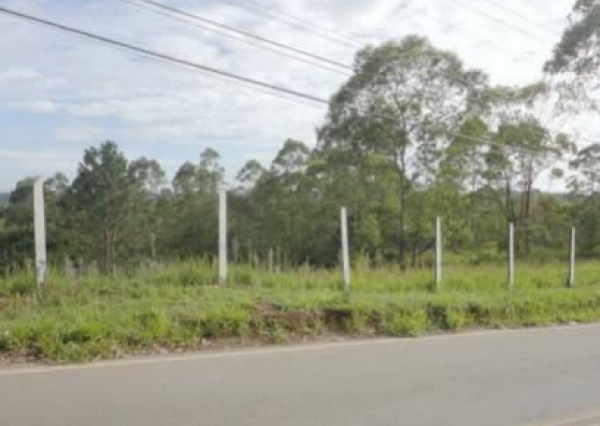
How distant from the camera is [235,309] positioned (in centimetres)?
834

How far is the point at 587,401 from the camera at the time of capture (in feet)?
19.2

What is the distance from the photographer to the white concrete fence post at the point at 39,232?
335 inches

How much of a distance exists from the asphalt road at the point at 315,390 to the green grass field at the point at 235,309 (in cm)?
56

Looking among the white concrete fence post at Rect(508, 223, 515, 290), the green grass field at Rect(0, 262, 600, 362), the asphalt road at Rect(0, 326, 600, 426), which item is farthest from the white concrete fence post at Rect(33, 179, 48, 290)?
the white concrete fence post at Rect(508, 223, 515, 290)

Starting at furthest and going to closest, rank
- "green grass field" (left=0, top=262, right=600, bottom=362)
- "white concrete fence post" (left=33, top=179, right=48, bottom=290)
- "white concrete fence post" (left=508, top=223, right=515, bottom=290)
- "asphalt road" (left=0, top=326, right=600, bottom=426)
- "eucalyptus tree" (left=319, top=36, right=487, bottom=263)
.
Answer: "eucalyptus tree" (left=319, top=36, right=487, bottom=263) < "white concrete fence post" (left=508, top=223, right=515, bottom=290) < "white concrete fence post" (left=33, top=179, right=48, bottom=290) < "green grass field" (left=0, top=262, right=600, bottom=362) < "asphalt road" (left=0, top=326, right=600, bottom=426)

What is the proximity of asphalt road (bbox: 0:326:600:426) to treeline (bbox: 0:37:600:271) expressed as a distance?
13.6 metres

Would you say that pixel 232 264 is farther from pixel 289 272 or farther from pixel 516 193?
pixel 516 193

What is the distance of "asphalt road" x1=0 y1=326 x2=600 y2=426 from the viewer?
5031 mm

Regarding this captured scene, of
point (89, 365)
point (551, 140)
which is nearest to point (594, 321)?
point (89, 365)

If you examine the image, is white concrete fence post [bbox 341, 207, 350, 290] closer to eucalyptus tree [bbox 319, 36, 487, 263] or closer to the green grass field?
the green grass field

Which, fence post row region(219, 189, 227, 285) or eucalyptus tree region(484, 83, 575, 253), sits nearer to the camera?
fence post row region(219, 189, 227, 285)

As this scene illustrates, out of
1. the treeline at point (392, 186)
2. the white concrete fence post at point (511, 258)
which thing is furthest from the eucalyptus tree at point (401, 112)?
the white concrete fence post at point (511, 258)

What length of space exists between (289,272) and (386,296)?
220 centimetres

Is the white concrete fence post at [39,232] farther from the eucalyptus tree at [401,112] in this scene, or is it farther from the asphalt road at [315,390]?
the eucalyptus tree at [401,112]
